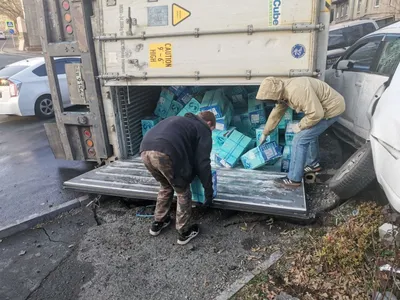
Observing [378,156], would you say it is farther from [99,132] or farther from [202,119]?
[99,132]

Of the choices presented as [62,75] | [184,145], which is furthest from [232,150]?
[62,75]

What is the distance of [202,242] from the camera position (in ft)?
10.8

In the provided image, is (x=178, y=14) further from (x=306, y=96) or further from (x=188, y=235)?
(x=188, y=235)

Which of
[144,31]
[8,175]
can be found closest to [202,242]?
[144,31]

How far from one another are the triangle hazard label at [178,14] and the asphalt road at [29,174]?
2701 millimetres

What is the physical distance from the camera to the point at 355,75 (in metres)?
4.55

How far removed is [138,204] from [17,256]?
1399 mm

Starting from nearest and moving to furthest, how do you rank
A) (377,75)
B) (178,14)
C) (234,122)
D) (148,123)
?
(178,14)
(377,75)
(148,123)
(234,122)

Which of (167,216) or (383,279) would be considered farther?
(167,216)

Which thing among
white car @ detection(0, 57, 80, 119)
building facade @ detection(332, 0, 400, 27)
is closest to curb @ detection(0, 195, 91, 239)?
white car @ detection(0, 57, 80, 119)

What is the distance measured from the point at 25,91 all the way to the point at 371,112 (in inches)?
321

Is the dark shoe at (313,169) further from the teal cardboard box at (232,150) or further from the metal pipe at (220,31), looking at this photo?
the metal pipe at (220,31)

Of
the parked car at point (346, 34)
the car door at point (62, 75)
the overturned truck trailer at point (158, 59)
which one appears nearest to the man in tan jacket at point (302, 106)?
the overturned truck trailer at point (158, 59)

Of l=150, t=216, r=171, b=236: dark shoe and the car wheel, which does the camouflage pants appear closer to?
l=150, t=216, r=171, b=236: dark shoe
